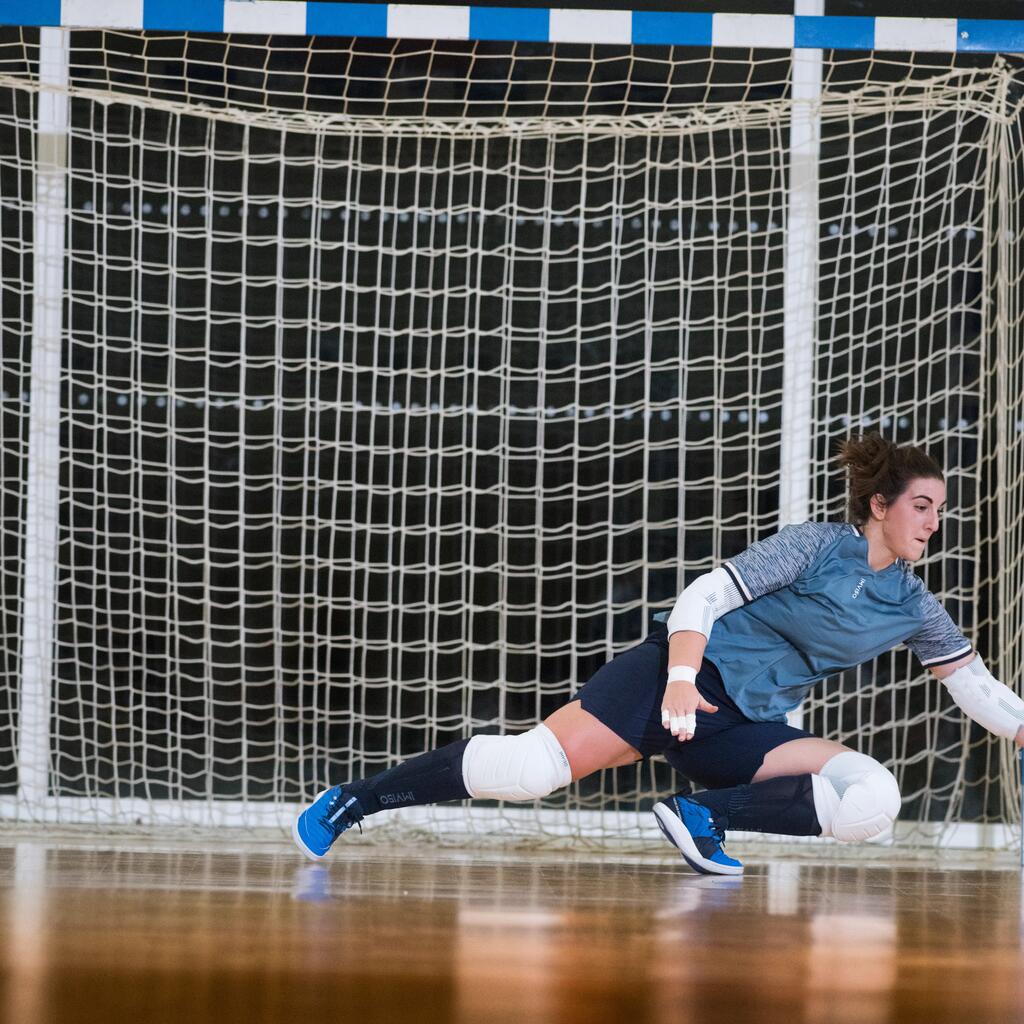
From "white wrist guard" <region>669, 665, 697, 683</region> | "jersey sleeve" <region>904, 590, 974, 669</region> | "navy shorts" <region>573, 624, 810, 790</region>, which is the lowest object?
"navy shorts" <region>573, 624, 810, 790</region>

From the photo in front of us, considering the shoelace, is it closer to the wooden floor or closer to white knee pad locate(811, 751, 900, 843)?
the wooden floor

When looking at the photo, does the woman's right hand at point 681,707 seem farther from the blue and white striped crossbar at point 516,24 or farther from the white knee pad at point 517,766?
the blue and white striped crossbar at point 516,24

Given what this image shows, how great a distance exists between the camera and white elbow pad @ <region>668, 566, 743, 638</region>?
8.59ft

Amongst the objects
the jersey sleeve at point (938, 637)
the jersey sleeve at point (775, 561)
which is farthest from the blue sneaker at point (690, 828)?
the jersey sleeve at point (938, 637)

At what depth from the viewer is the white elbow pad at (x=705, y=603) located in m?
2.62

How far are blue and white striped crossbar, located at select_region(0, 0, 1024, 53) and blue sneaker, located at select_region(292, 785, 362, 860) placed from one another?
2.18m

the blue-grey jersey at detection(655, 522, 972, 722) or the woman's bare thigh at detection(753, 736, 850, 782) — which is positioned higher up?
the blue-grey jersey at detection(655, 522, 972, 722)

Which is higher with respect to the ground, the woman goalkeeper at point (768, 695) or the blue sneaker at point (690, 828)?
the woman goalkeeper at point (768, 695)

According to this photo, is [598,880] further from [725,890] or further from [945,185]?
[945,185]

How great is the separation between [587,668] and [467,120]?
5.69 feet

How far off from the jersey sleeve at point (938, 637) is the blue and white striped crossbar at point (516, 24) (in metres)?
1.75

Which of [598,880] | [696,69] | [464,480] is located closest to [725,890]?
[598,880]

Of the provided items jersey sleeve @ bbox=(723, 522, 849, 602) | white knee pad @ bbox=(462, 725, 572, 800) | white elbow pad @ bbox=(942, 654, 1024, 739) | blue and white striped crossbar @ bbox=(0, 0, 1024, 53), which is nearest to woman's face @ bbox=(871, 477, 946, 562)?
jersey sleeve @ bbox=(723, 522, 849, 602)

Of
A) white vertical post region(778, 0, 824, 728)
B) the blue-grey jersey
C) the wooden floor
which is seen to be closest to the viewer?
the wooden floor
